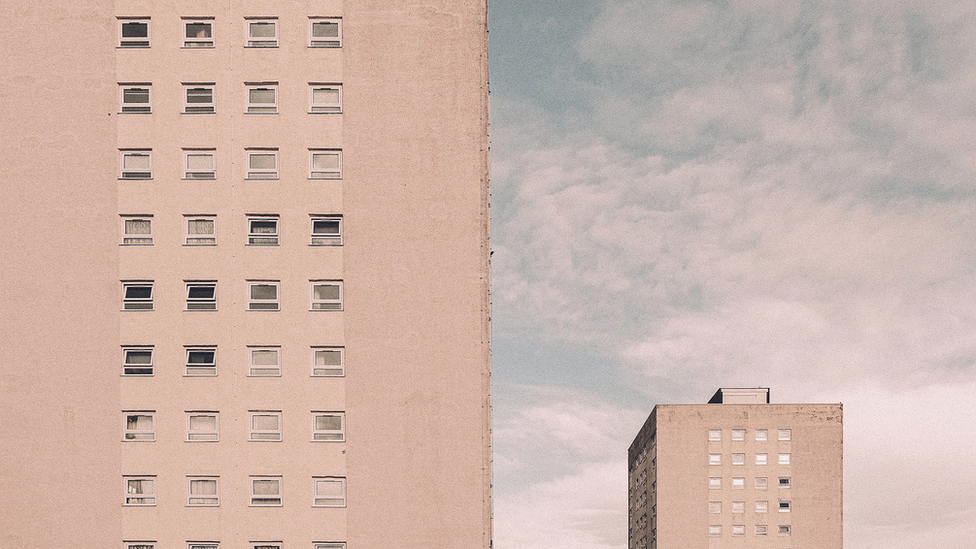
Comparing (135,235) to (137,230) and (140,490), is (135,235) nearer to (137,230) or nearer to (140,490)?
(137,230)

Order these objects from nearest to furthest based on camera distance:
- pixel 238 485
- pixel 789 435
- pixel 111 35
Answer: pixel 238 485
pixel 111 35
pixel 789 435

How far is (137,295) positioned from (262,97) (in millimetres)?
9096

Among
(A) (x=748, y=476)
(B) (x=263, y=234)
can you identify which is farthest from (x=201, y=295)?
(A) (x=748, y=476)

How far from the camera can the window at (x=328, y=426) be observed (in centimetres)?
2747

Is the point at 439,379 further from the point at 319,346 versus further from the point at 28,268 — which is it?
the point at 28,268

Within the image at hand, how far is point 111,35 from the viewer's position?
28.8 meters

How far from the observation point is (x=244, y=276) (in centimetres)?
2798

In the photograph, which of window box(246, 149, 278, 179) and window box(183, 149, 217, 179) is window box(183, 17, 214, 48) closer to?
window box(183, 149, 217, 179)

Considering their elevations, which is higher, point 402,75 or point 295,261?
point 402,75

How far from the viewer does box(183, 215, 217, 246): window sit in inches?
1105

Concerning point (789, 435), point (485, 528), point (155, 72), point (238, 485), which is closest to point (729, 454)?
point (789, 435)

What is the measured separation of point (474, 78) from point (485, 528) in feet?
58.6

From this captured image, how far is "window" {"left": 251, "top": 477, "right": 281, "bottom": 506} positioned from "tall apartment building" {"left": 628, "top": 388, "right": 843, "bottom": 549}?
5987 centimetres

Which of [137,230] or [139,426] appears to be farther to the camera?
[137,230]
